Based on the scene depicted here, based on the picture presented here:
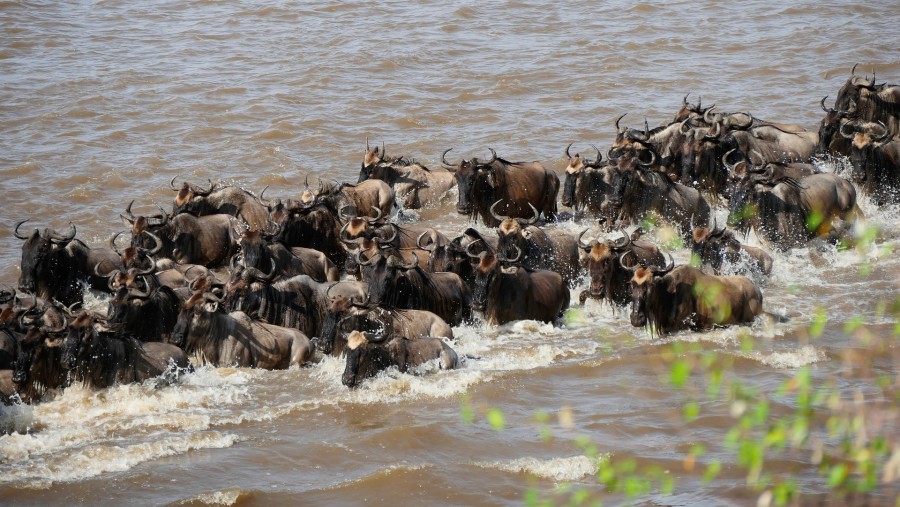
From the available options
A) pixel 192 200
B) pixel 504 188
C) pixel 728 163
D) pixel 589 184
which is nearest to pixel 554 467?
pixel 589 184

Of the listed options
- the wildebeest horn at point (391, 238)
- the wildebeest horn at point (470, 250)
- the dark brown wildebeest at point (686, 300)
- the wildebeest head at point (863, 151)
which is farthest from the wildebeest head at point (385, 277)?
the wildebeest head at point (863, 151)

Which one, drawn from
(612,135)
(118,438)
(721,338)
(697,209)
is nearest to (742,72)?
(612,135)

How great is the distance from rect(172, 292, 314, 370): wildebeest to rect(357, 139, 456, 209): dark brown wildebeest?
216 inches

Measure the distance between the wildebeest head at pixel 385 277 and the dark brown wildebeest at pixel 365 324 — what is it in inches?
18.3

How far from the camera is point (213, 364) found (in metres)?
11.6

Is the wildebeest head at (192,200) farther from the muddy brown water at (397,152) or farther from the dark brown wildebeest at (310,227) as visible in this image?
the muddy brown water at (397,152)

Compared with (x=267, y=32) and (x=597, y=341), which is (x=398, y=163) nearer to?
(x=597, y=341)

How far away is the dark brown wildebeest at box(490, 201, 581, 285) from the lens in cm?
1339

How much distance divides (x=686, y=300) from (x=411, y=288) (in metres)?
2.93

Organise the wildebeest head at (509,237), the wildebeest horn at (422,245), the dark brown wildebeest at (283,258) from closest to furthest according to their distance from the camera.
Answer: the dark brown wildebeest at (283,258), the wildebeest head at (509,237), the wildebeest horn at (422,245)

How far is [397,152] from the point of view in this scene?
19.8 meters

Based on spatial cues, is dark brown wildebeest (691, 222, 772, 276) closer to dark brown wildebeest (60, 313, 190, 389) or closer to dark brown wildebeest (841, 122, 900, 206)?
dark brown wildebeest (841, 122, 900, 206)

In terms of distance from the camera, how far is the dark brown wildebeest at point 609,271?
12.9 meters

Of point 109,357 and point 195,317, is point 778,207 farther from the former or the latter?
point 109,357
